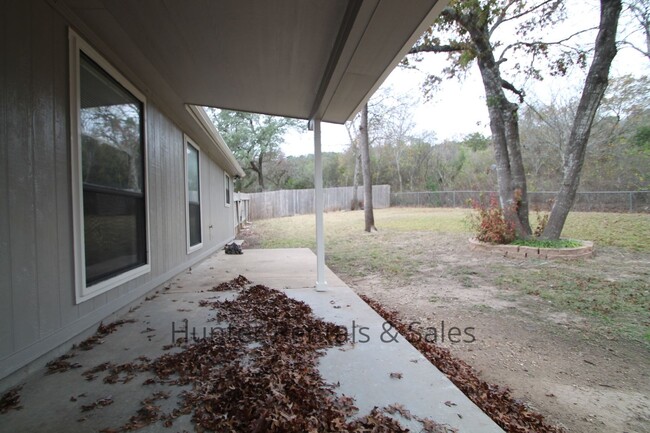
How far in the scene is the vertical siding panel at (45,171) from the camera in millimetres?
2055

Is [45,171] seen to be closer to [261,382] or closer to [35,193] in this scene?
[35,193]

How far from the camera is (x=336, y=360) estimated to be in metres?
2.21

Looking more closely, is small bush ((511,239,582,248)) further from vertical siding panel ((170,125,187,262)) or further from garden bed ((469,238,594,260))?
vertical siding panel ((170,125,187,262))

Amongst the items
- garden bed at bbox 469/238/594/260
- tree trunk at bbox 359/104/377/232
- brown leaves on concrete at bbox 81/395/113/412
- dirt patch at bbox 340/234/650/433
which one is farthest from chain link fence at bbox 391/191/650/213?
brown leaves on concrete at bbox 81/395/113/412

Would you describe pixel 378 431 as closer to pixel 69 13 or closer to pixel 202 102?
pixel 69 13

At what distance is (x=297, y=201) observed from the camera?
21.3 m

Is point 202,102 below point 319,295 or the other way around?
the other way around

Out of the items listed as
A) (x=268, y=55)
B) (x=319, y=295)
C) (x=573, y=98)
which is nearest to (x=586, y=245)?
(x=319, y=295)

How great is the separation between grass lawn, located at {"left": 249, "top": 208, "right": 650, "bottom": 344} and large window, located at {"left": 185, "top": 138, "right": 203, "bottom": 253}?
2.64 metres

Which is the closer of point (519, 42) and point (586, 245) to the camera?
point (586, 245)

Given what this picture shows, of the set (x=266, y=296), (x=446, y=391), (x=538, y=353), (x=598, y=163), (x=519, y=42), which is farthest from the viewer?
(x=598, y=163)

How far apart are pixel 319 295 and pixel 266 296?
1.97 feet

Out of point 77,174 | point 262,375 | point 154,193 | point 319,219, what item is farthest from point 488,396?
point 154,193

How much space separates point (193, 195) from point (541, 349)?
5.40m
